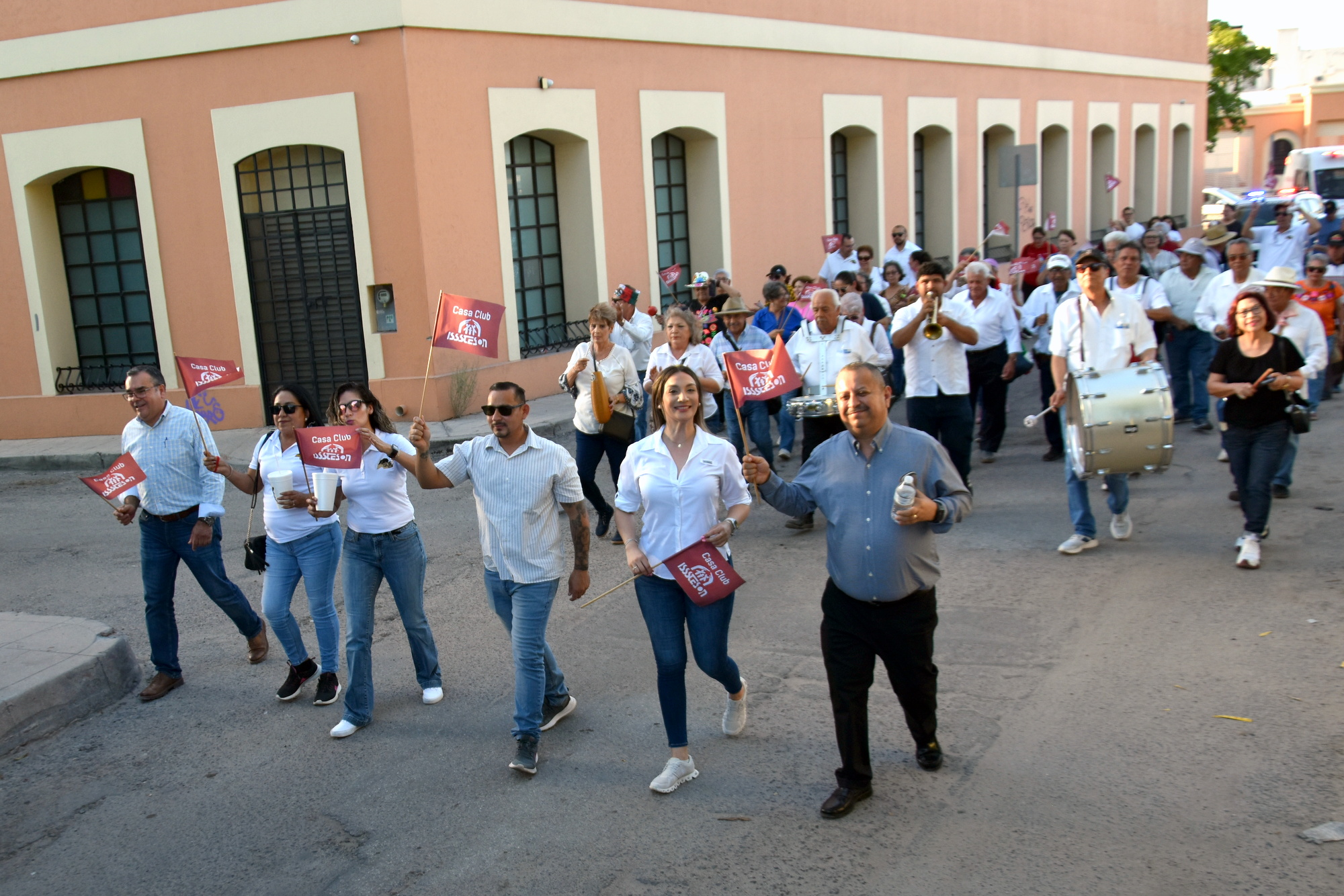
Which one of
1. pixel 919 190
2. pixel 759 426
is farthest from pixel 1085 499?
pixel 919 190

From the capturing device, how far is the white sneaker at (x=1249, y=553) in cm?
728

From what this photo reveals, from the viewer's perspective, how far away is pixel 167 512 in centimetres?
Answer: 643

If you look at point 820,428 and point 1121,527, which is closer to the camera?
point 1121,527

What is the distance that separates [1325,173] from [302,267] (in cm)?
2939

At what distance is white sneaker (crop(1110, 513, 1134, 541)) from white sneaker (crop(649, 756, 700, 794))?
435cm

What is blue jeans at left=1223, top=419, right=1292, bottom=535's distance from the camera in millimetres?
7281

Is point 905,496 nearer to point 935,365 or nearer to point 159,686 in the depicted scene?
point 159,686

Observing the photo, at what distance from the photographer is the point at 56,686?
20.1 feet

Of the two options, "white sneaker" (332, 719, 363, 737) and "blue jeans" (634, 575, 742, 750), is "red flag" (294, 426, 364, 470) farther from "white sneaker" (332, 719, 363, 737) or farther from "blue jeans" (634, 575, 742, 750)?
"blue jeans" (634, 575, 742, 750)

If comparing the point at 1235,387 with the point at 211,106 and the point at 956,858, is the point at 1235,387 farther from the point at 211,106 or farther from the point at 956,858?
the point at 211,106

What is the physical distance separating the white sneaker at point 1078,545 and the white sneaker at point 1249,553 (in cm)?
90

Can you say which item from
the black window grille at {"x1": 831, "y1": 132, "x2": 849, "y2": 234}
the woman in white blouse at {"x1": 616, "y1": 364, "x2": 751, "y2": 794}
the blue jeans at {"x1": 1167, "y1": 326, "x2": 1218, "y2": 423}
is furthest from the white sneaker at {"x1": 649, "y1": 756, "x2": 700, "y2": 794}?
the black window grille at {"x1": 831, "y1": 132, "x2": 849, "y2": 234}

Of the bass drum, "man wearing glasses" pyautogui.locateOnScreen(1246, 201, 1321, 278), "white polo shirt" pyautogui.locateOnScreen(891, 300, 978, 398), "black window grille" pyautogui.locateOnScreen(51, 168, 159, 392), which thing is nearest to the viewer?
the bass drum

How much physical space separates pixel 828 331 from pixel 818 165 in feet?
35.5
